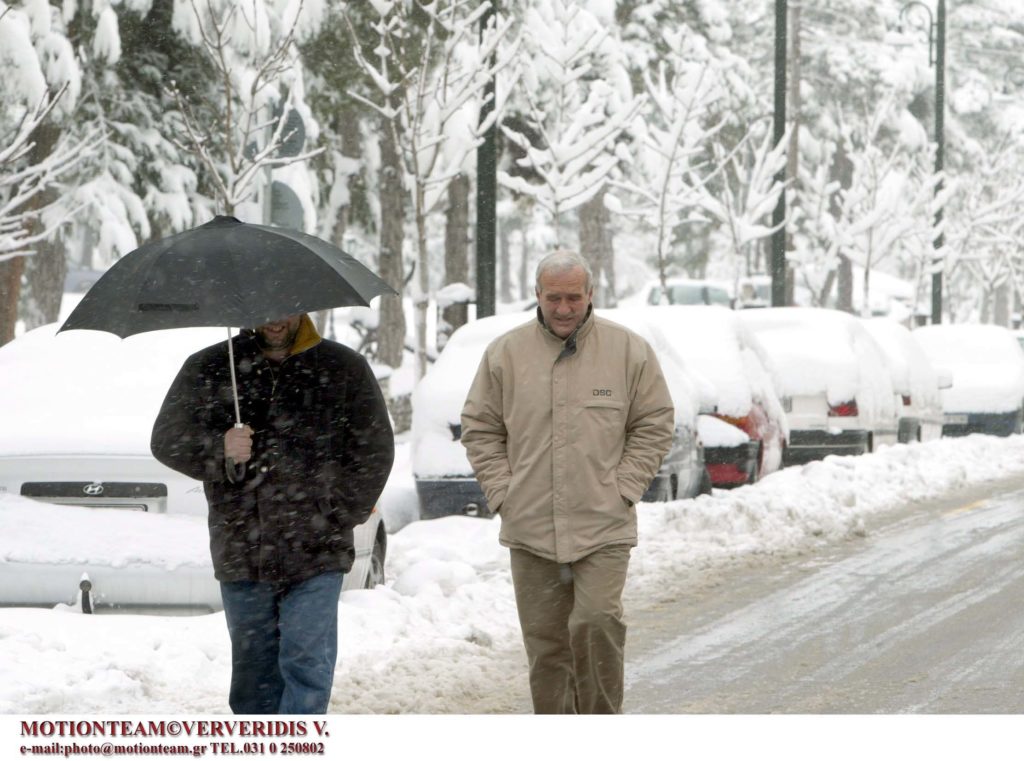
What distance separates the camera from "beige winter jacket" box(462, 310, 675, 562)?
5.77 m

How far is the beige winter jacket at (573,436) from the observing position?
577cm

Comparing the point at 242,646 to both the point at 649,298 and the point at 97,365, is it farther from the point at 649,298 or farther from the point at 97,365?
the point at 649,298

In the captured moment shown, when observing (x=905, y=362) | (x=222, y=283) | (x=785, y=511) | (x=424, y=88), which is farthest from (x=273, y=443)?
(x=905, y=362)

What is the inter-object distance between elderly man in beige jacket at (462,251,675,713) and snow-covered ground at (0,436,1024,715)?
4.55 feet

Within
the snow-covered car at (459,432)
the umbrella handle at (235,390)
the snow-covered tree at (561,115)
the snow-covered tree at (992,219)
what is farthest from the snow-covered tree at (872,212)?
the umbrella handle at (235,390)

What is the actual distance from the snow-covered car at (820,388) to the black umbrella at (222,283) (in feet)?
36.7

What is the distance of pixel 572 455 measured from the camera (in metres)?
5.77

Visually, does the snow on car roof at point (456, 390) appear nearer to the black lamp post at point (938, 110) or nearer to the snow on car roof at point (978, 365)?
the snow on car roof at point (978, 365)

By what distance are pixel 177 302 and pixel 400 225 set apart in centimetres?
2084

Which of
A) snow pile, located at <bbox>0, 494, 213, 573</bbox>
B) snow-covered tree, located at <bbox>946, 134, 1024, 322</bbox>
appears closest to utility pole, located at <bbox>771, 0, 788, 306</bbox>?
snow pile, located at <bbox>0, 494, 213, 573</bbox>

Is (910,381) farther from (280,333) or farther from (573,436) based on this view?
(280,333)

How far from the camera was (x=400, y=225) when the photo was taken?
26125mm

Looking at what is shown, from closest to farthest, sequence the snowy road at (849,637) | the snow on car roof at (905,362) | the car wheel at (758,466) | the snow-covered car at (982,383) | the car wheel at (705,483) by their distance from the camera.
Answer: the snowy road at (849,637)
the car wheel at (705,483)
the car wheel at (758,466)
the snow on car roof at (905,362)
the snow-covered car at (982,383)

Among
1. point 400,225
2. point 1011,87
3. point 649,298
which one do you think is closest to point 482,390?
point 400,225
